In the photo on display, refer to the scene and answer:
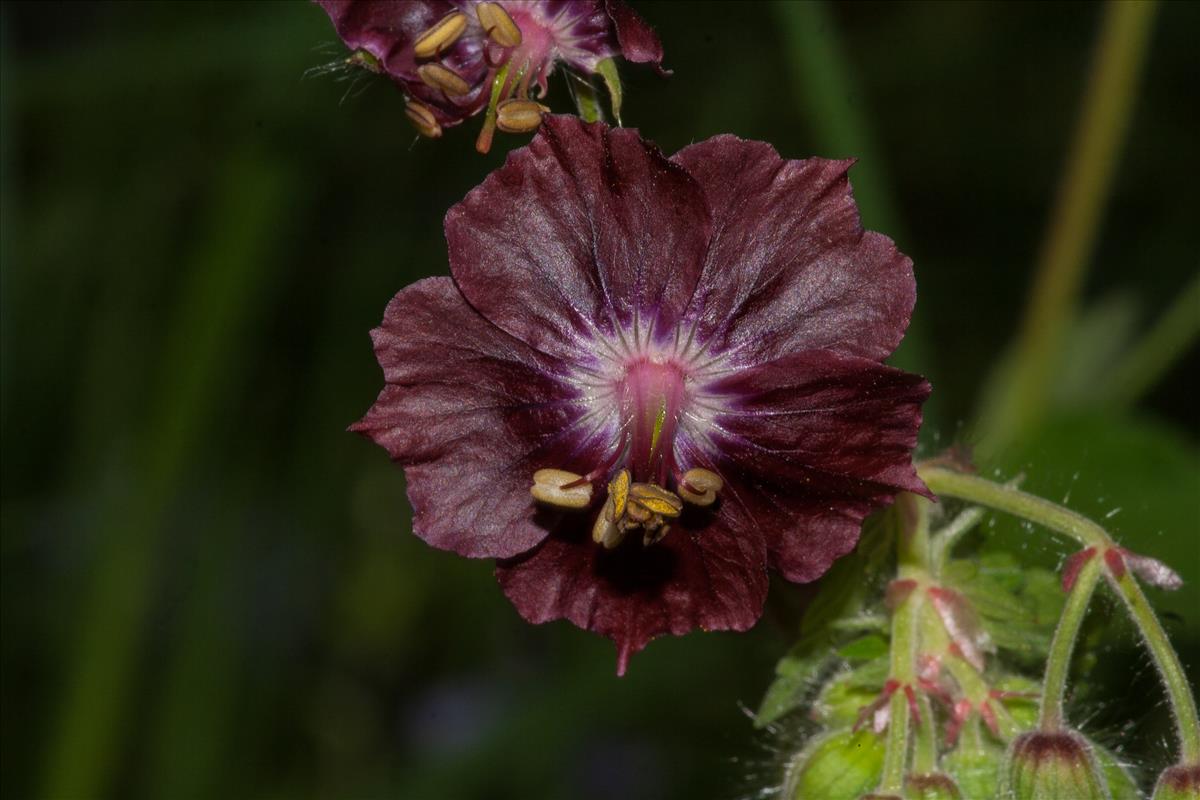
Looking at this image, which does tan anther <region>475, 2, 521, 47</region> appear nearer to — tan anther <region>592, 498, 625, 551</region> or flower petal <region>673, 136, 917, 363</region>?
flower petal <region>673, 136, 917, 363</region>

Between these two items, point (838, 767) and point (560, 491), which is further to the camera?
point (838, 767)

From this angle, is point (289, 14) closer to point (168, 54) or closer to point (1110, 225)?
point (168, 54)

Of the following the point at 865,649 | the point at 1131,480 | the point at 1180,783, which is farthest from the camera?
the point at 1131,480

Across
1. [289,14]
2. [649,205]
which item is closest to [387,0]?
[649,205]

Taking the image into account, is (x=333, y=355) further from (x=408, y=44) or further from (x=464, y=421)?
(x=464, y=421)

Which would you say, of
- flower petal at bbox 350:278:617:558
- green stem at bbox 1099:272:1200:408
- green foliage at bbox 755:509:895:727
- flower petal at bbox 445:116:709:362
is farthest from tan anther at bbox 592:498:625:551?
green stem at bbox 1099:272:1200:408

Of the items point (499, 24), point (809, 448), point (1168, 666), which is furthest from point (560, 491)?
point (1168, 666)
